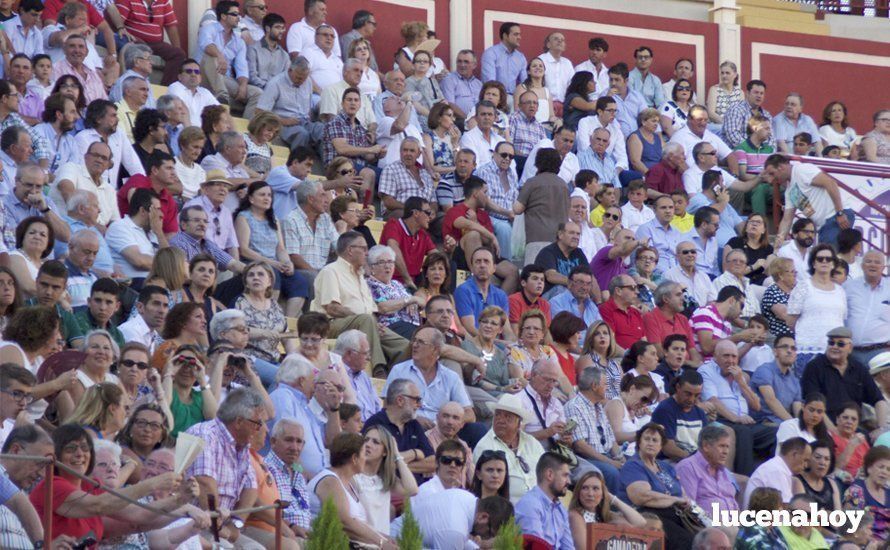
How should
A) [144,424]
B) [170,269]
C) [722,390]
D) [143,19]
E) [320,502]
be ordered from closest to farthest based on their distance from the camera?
[144,424]
[320,502]
[170,269]
[722,390]
[143,19]

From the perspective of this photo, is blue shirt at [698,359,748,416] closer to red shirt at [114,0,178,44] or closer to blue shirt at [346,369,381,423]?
blue shirt at [346,369,381,423]

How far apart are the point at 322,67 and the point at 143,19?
6.18ft

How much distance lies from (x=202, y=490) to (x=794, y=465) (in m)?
5.29

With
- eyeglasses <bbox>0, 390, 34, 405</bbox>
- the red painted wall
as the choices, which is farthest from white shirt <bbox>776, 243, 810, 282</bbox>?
eyeglasses <bbox>0, 390, 34, 405</bbox>

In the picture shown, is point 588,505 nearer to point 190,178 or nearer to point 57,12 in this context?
point 190,178

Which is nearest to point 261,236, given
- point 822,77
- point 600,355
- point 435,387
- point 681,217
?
point 435,387

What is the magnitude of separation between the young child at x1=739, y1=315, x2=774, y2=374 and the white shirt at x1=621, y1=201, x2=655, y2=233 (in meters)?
2.43

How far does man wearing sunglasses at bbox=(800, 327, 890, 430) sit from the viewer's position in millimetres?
15203

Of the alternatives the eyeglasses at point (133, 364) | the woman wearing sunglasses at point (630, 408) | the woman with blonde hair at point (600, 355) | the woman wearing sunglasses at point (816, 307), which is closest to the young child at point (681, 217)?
the woman wearing sunglasses at point (816, 307)

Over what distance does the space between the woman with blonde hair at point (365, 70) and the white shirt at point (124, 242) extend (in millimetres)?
5147

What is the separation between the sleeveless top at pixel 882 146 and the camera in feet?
67.6

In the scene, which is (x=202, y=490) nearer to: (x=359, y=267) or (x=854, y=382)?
(x=359, y=267)

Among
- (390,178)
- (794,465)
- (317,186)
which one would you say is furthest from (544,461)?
(390,178)

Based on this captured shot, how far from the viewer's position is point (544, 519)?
11664 mm
